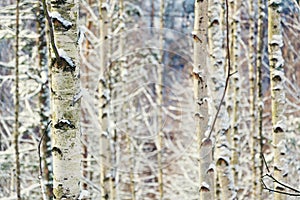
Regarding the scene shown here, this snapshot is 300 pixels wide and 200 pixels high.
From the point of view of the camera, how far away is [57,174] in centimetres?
181

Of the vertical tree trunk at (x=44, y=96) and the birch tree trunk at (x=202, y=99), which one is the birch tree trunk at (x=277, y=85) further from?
the vertical tree trunk at (x=44, y=96)

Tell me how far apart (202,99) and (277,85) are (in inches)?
29.3

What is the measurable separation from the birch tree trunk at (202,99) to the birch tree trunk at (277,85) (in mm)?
590

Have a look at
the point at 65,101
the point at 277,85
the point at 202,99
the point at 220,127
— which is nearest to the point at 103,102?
the point at 220,127

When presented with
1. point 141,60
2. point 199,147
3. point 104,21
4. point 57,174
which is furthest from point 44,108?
point 141,60

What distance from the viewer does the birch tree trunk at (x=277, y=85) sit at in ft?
10.6

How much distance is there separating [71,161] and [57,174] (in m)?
0.07

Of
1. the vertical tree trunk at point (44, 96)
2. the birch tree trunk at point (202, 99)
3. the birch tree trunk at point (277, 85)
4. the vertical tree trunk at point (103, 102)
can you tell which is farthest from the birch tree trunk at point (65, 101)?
the vertical tree trunk at point (103, 102)

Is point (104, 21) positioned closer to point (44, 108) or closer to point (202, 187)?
point (44, 108)

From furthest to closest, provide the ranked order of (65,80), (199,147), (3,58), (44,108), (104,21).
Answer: (3,58) → (104,21) → (44,108) → (199,147) → (65,80)

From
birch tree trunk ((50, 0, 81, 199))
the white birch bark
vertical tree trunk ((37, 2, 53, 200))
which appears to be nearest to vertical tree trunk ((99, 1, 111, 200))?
vertical tree trunk ((37, 2, 53, 200))

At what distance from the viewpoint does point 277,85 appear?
3.29 metres

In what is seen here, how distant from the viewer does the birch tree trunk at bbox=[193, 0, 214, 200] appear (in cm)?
272

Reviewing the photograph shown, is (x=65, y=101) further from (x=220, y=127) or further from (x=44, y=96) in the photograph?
(x=44, y=96)
